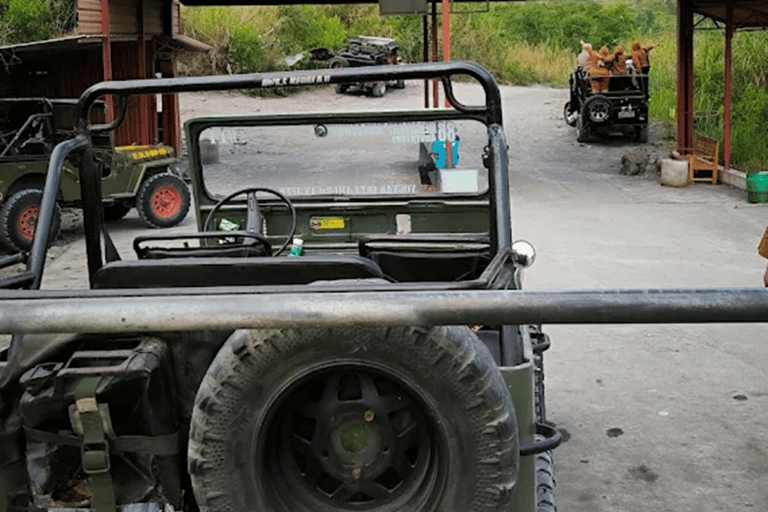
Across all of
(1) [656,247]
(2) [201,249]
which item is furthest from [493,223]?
(1) [656,247]

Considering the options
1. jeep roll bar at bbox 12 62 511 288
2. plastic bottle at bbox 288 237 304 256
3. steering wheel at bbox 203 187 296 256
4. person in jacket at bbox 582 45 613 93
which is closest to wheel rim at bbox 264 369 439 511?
jeep roll bar at bbox 12 62 511 288

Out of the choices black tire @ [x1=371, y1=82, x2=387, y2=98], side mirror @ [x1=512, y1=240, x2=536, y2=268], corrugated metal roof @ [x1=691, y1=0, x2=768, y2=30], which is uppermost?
corrugated metal roof @ [x1=691, y1=0, x2=768, y2=30]

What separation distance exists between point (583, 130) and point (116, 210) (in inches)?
378

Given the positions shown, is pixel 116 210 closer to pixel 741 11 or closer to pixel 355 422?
pixel 741 11

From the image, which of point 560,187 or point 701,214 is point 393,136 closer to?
point 701,214

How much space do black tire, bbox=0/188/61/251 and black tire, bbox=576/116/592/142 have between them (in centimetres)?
1088

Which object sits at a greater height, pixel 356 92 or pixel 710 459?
pixel 356 92

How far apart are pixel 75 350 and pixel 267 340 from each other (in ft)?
2.11

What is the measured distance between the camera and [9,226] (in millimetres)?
10812

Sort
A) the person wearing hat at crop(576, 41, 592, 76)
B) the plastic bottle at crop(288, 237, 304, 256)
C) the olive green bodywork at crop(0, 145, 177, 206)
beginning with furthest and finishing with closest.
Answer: the person wearing hat at crop(576, 41, 592, 76) < the olive green bodywork at crop(0, 145, 177, 206) < the plastic bottle at crop(288, 237, 304, 256)

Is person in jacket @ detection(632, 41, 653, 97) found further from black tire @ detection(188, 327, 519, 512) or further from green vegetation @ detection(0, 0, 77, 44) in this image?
black tire @ detection(188, 327, 519, 512)

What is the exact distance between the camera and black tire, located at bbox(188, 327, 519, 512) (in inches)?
85.9

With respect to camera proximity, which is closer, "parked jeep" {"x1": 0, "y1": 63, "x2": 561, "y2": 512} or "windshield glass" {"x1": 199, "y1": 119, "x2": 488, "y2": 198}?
"parked jeep" {"x1": 0, "y1": 63, "x2": 561, "y2": 512}

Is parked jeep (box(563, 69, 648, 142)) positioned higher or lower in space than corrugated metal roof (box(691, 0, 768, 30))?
lower
